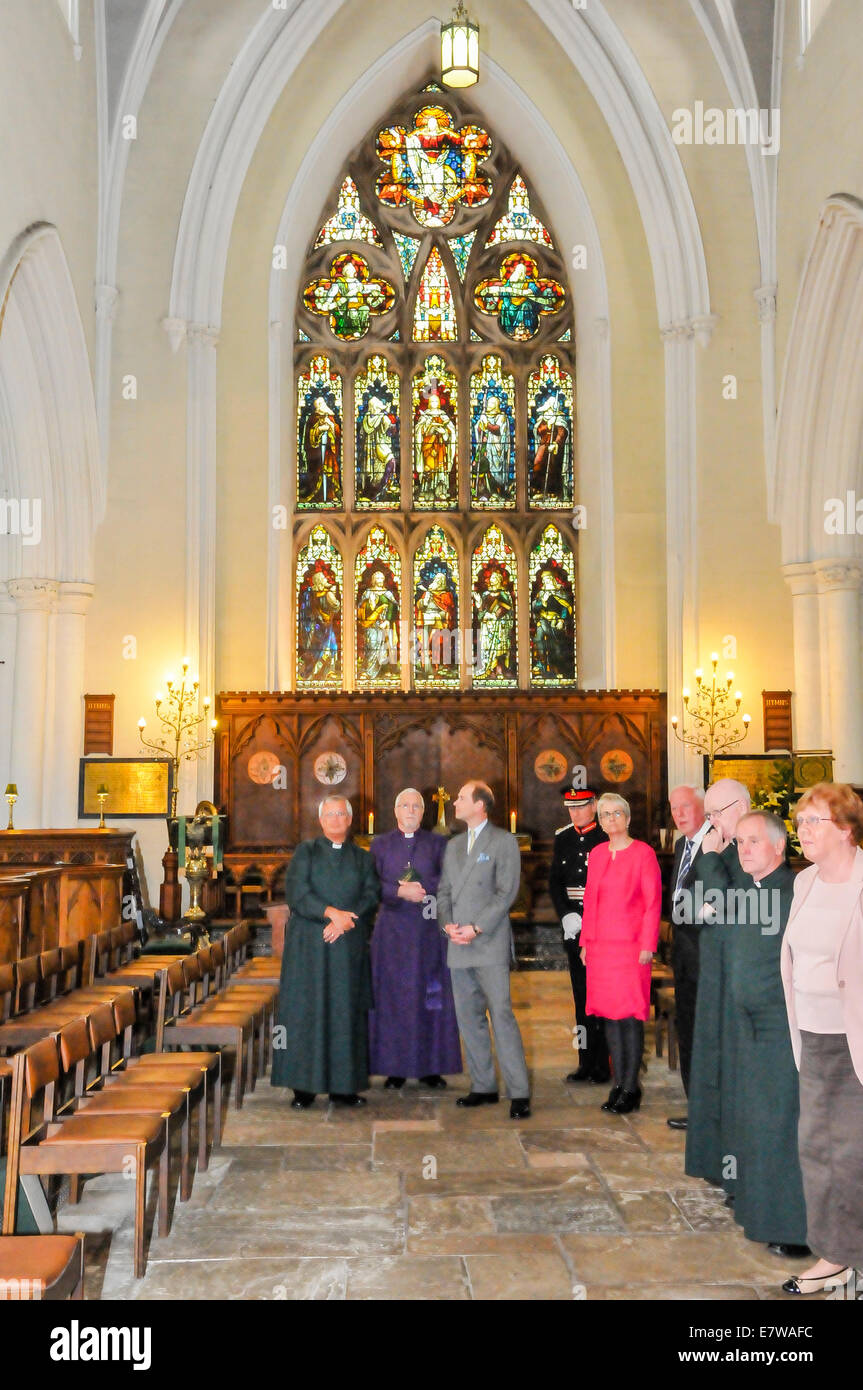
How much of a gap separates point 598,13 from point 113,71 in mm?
5445

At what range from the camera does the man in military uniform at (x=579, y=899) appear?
6797mm

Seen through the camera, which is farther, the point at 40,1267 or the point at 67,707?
the point at 67,707

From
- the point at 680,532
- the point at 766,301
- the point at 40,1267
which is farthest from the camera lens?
the point at 680,532

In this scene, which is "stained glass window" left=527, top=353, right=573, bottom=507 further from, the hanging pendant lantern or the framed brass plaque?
the framed brass plaque

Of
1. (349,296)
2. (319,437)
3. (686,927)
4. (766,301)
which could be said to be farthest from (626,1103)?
(349,296)

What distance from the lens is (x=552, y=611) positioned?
15.1 m

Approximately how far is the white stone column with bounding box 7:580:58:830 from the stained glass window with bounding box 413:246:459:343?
596 centimetres

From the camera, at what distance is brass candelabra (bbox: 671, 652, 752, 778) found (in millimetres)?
13148

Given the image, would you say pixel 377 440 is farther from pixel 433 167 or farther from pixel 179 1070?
pixel 179 1070

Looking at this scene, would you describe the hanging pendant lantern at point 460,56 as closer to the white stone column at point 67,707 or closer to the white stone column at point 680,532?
the white stone column at point 680,532

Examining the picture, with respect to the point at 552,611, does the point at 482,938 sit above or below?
→ below

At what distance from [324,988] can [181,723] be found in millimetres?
7204

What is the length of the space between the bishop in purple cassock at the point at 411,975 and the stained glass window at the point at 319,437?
907 centimetres

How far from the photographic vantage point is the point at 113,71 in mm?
13156
